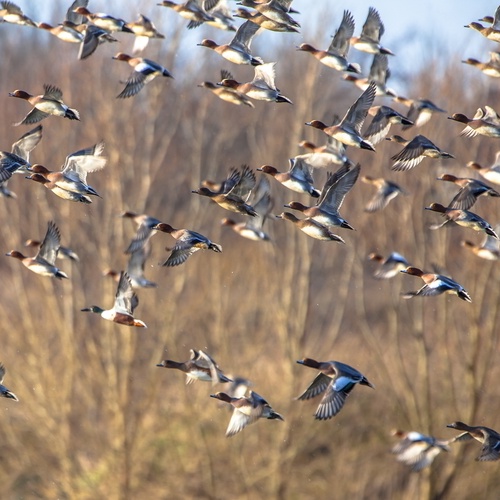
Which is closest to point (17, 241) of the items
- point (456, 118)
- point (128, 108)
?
point (128, 108)

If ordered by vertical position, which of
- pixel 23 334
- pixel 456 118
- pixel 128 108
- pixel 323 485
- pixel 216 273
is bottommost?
pixel 323 485

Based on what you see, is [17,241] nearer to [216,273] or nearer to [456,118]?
[216,273]

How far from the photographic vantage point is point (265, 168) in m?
9.44

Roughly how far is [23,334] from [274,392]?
17.9 ft

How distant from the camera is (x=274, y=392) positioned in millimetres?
20469

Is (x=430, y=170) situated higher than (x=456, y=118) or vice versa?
(x=456, y=118)

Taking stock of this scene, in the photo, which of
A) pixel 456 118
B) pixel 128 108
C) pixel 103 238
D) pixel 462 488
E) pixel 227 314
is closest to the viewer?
pixel 456 118

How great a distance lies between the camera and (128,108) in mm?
20156

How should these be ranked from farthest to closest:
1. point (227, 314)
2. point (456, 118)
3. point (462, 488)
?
point (227, 314), point (462, 488), point (456, 118)

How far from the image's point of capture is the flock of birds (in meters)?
8.98

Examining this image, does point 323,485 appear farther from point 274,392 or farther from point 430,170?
point 430,170

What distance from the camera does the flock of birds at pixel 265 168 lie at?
898cm

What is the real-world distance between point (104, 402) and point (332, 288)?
7.71 metres

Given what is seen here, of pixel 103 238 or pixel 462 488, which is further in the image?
pixel 103 238
